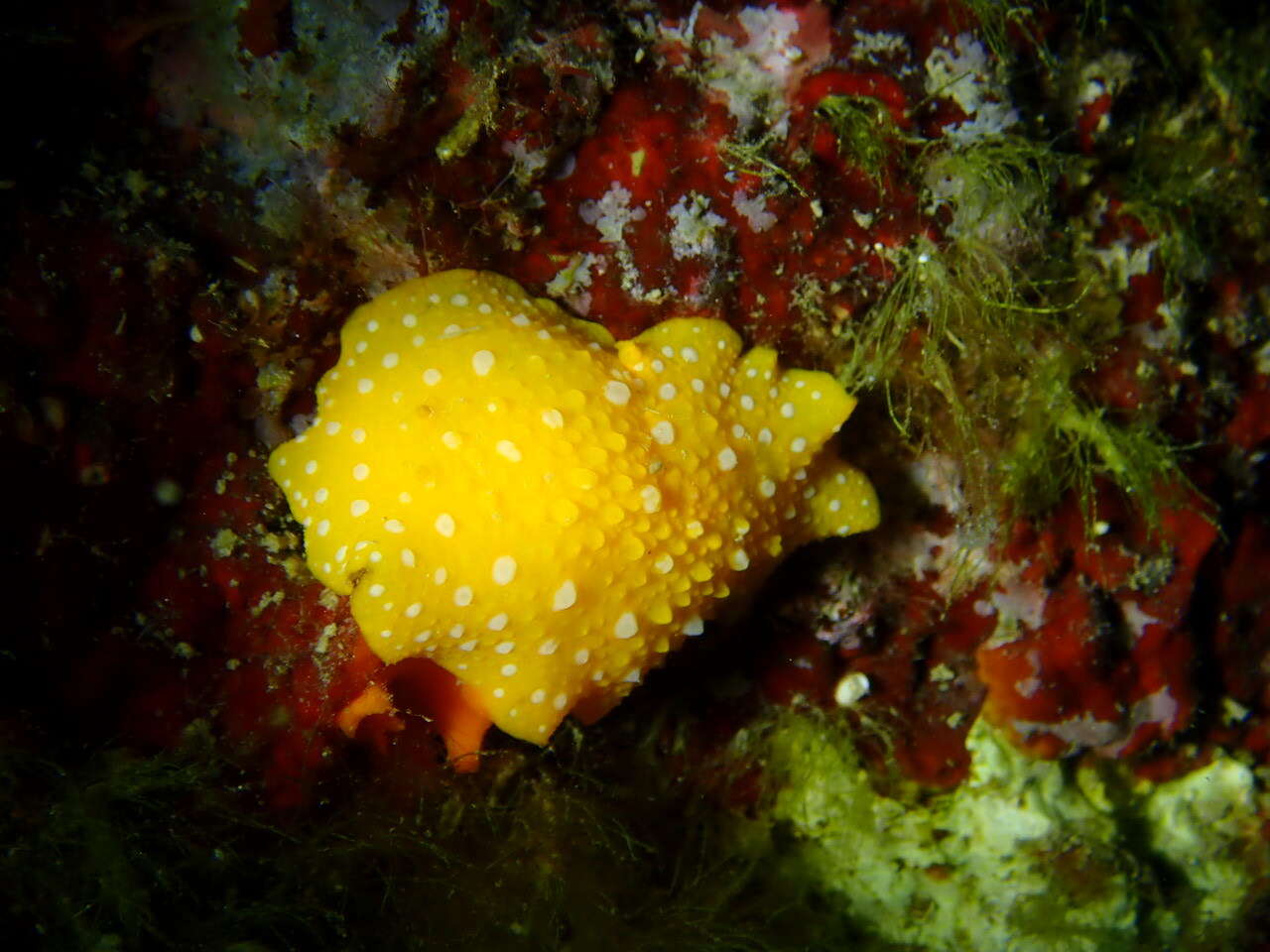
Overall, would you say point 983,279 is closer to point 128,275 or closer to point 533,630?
point 533,630

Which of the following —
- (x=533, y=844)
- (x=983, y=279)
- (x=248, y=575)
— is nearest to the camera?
(x=248, y=575)

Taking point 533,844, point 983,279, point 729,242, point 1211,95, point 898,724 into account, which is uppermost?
point 1211,95

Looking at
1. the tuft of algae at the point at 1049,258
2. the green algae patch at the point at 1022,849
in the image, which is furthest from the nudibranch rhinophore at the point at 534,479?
the green algae patch at the point at 1022,849

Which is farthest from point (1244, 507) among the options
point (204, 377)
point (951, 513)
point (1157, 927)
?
point (204, 377)

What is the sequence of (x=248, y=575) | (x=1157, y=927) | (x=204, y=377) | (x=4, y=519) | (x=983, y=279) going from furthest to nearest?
(x=1157, y=927), (x=983, y=279), (x=248, y=575), (x=204, y=377), (x=4, y=519)

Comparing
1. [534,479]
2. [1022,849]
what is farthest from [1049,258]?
[1022,849]

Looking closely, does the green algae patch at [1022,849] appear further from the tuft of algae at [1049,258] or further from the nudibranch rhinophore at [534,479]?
the nudibranch rhinophore at [534,479]
